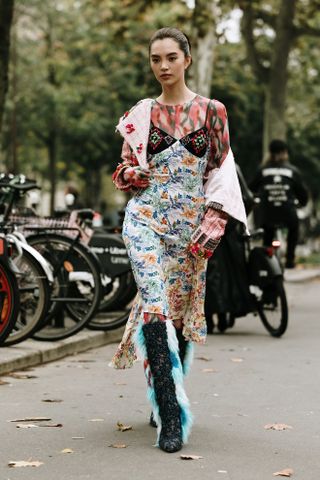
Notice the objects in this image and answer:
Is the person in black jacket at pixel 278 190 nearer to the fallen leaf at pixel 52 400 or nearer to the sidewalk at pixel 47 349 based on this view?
the sidewalk at pixel 47 349

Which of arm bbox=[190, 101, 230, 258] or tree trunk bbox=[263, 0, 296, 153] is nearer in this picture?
arm bbox=[190, 101, 230, 258]

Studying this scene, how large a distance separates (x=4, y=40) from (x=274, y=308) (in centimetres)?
448

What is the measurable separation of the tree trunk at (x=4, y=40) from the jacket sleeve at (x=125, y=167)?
289 inches

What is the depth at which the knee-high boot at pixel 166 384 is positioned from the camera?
535cm

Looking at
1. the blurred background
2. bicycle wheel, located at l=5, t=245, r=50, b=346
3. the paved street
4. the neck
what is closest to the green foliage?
the blurred background

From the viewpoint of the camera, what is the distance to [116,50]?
37.9m

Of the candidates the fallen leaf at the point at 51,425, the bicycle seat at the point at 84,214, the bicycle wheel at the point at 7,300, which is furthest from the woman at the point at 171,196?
the bicycle seat at the point at 84,214

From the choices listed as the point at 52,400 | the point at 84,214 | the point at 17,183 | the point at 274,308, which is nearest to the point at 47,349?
the point at 17,183

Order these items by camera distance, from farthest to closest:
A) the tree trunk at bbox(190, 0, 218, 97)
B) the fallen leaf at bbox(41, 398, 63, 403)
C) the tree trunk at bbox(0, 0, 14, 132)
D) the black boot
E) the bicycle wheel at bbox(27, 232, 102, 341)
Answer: the tree trunk at bbox(190, 0, 218, 97) < the tree trunk at bbox(0, 0, 14, 132) < the bicycle wheel at bbox(27, 232, 102, 341) < the fallen leaf at bbox(41, 398, 63, 403) < the black boot

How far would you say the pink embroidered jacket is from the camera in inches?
221

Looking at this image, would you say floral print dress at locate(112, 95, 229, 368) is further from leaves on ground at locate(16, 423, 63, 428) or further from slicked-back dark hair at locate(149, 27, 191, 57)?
leaves on ground at locate(16, 423, 63, 428)

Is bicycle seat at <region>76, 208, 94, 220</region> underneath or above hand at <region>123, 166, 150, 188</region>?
above

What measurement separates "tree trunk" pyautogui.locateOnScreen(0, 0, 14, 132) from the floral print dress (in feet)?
24.4

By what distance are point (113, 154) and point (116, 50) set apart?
4.92 m
